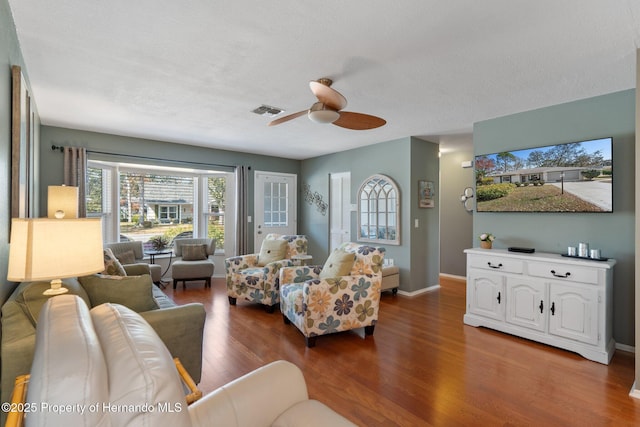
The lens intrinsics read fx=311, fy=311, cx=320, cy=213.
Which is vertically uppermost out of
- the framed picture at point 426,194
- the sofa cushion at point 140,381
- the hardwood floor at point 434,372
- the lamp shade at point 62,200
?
the framed picture at point 426,194

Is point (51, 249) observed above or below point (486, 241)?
above

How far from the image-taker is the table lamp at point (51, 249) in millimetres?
1312

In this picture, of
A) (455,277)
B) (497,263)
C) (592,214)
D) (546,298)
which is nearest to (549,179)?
(592,214)

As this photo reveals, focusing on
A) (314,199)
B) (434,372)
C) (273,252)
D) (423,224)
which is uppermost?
(314,199)

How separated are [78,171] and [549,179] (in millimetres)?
5858

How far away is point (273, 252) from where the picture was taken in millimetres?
4445

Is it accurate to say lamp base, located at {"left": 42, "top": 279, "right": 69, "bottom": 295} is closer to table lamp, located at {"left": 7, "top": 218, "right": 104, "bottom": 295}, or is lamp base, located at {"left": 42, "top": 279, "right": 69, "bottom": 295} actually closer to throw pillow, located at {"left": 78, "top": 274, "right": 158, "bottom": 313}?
table lamp, located at {"left": 7, "top": 218, "right": 104, "bottom": 295}

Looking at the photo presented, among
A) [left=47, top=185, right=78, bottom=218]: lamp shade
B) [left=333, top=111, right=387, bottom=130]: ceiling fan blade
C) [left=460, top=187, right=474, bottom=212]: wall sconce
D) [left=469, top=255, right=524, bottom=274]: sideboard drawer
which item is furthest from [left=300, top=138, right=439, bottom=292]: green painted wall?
[left=47, top=185, right=78, bottom=218]: lamp shade

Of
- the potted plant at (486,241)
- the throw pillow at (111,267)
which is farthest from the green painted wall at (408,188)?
the throw pillow at (111,267)

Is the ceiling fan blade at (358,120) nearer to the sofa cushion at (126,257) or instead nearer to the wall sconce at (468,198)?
the wall sconce at (468,198)

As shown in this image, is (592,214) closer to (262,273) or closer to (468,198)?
(468,198)

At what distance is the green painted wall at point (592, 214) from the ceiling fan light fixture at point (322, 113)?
2.37 meters

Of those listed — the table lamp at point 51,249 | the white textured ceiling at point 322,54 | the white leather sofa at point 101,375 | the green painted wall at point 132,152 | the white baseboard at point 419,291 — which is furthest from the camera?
the white baseboard at point 419,291

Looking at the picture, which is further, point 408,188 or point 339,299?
point 408,188
